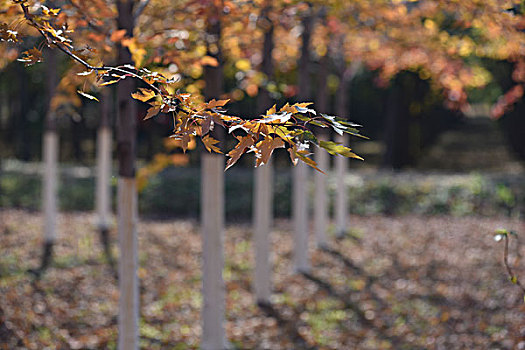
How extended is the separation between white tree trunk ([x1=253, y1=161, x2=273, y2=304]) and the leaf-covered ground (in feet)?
0.66

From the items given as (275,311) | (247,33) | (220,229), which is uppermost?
(247,33)

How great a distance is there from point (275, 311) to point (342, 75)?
467 centimetres

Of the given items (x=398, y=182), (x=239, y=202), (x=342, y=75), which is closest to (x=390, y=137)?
(x=398, y=182)

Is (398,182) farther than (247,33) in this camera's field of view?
Yes

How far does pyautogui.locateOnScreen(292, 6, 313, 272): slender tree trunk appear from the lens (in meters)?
7.52

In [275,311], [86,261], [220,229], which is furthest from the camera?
[86,261]

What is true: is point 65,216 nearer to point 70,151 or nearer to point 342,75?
point 342,75

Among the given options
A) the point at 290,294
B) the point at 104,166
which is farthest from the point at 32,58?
the point at 104,166

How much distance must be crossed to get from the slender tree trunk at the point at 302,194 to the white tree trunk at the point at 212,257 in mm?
2326

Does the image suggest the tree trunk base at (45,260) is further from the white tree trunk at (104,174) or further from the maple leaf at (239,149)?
the maple leaf at (239,149)

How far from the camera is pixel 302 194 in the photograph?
7.52 metres

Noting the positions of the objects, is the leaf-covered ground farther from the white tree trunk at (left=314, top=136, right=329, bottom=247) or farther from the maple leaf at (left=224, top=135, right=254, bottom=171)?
the maple leaf at (left=224, top=135, right=254, bottom=171)

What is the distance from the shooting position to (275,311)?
641 centimetres

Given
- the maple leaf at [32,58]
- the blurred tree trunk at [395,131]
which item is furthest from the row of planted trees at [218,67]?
the blurred tree trunk at [395,131]
